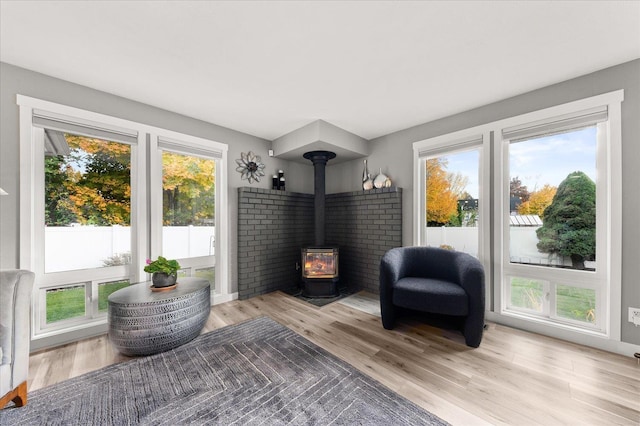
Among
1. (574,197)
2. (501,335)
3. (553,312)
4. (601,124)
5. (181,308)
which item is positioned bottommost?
(501,335)

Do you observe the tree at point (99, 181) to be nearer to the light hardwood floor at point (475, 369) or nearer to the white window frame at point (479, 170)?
the light hardwood floor at point (475, 369)

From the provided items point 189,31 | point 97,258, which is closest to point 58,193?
point 97,258

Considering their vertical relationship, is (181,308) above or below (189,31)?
below

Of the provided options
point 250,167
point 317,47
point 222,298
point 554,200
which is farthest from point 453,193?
point 222,298

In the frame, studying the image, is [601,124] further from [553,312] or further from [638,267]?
[553,312]

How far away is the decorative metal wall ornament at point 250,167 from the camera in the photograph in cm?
343

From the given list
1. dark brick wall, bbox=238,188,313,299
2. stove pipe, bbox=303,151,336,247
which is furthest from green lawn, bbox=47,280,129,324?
stove pipe, bbox=303,151,336,247

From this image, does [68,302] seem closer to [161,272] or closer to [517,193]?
[161,272]

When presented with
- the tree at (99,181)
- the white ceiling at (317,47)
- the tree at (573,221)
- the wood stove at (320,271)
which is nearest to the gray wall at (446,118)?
the white ceiling at (317,47)

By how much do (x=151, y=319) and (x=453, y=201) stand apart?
3.35 m

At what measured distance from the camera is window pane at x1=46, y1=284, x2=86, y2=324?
2164 mm

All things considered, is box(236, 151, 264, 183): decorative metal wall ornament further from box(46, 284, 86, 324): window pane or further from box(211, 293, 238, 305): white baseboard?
box(46, 284, 86, 324): window pane

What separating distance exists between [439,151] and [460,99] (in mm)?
639

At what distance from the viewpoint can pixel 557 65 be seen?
1972mm
